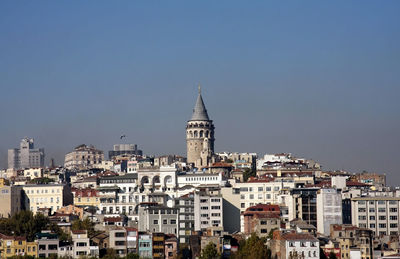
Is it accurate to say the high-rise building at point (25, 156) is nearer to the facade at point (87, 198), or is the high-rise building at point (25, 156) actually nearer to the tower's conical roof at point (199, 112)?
the tower's conical roof at point (199, 112)

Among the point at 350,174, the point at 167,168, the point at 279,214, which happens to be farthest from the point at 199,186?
the point at 350,174

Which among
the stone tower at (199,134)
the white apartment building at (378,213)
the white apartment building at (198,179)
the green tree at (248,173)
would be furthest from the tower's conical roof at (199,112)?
the white apartment building at (378,213)

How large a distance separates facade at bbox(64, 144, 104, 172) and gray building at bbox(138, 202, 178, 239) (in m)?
74.4

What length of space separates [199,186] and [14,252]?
21204mm

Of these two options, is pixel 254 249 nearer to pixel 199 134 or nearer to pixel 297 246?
pixel 297 246

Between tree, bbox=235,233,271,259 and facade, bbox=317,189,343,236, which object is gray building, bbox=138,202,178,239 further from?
facade, bbox=317,189,343,236

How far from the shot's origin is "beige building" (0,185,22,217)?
8025cm

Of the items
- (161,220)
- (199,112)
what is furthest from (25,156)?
(161,220)

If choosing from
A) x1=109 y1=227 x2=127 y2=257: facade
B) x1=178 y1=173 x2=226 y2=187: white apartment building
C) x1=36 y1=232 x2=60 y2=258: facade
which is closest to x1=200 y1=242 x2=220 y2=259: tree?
x1=109 y1=227 x2=127 y2=257: facade

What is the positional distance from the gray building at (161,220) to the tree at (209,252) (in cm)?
683

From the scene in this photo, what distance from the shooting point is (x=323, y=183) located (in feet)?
272

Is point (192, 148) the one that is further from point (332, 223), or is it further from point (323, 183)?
point (332, 223)

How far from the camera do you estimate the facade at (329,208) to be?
69.6 metres

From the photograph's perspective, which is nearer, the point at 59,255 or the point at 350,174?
the point at 59,255
